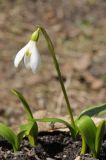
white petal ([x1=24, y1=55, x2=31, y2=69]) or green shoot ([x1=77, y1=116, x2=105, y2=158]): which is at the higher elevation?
white petal ([x1=24, y1=55, x2=31, y2=69])

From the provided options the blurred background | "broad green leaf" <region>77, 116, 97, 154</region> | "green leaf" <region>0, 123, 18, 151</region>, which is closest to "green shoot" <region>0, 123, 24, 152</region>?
"green leaf" <region>0, 123, 18, 151</region>

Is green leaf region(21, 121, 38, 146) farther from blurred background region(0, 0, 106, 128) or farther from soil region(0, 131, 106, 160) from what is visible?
blurred background region(0, 0, 106, 128)

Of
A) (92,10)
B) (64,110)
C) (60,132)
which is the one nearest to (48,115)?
(60,132)

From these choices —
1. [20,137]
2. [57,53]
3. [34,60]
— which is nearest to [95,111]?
[20,137]

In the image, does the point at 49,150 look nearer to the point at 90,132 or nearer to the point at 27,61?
the point at 90,132

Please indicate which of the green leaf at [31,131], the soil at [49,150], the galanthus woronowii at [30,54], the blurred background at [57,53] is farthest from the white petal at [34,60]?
the blurred background at [57,53]
